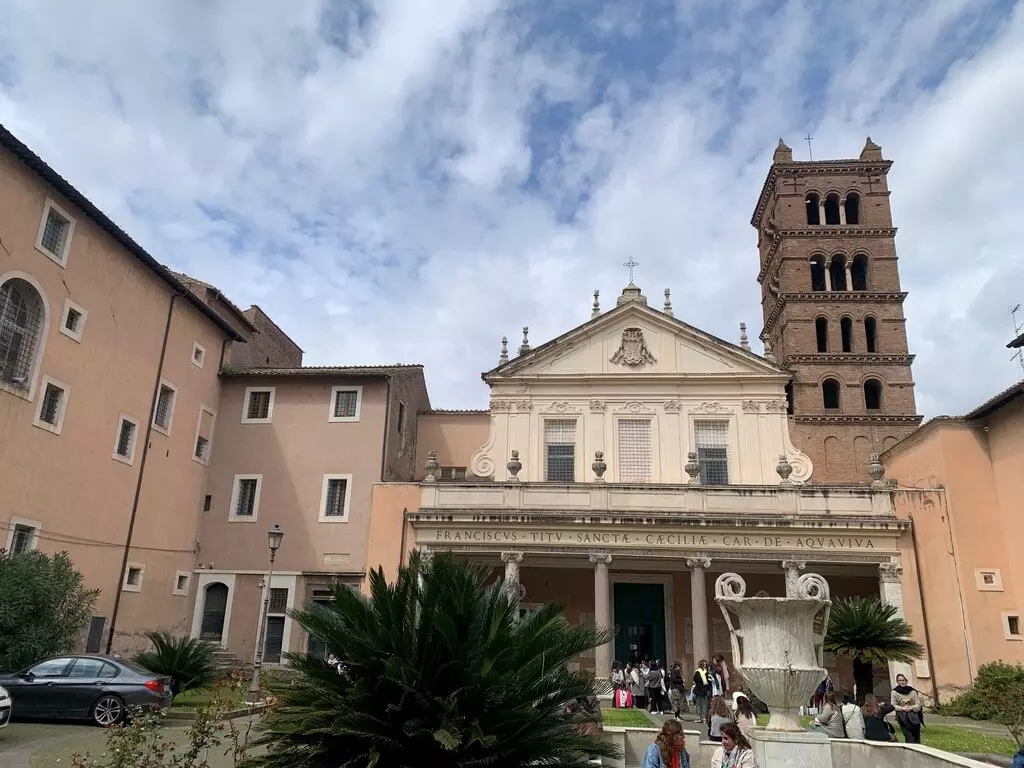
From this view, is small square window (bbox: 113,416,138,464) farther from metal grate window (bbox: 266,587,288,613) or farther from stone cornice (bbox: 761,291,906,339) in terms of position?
stone cornice (bbox: 761,291,906,339)

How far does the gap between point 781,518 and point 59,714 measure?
61.0ft

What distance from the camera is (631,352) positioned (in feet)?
94.9

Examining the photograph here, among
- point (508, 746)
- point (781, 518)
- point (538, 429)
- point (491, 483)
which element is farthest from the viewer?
point (538, 429)

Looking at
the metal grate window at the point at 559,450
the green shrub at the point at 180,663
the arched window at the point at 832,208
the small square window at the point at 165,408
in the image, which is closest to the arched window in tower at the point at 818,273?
the arched window at the point at 832,208

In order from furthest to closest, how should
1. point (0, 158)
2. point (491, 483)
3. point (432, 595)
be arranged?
point (491, 483), point (0, 158), point (432, 595)

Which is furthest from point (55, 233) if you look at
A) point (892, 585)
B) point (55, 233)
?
point (892, 585)

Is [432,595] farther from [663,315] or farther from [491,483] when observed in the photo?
[663,315]

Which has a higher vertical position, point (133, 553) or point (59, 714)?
point (133, 553)

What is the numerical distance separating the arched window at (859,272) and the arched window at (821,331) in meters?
2.56

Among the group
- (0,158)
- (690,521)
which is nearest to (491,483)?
(690,521)

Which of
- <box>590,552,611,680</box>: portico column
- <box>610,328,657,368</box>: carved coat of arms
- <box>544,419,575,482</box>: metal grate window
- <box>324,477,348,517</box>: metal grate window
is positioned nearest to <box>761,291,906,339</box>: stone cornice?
<box>610,328,657,368</box>: carved coat of arms

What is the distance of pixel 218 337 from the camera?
29641mm

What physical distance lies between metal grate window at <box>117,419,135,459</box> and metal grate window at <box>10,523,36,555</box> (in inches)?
158

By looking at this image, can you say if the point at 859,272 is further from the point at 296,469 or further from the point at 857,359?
the point at 296,469
